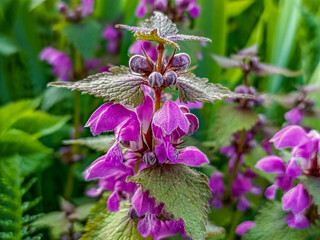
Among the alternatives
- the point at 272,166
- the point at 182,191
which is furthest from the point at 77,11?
the point at 182,191

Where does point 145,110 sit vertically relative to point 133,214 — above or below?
above

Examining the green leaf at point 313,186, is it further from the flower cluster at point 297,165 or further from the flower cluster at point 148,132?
the flower cluster at point 148,132

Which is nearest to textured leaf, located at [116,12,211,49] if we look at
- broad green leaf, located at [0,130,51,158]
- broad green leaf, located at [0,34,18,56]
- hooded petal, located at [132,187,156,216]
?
hooded petal, located at [132,187,156,216]

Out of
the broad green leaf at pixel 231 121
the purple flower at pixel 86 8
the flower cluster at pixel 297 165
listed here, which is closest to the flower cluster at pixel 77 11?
the purple flower at pixel 86 8

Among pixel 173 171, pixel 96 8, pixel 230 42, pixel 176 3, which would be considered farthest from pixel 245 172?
pixel 96 8

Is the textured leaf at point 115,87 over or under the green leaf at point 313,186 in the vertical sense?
over

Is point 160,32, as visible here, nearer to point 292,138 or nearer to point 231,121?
point 292,138
